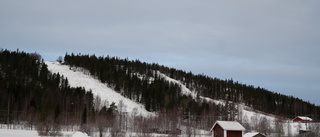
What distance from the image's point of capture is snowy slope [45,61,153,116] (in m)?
93.2

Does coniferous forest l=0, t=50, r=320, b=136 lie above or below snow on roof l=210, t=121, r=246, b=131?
above

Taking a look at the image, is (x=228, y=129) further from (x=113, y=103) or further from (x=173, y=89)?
(x=173, y=89)

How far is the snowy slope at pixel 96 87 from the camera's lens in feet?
306

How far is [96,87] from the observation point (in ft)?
328

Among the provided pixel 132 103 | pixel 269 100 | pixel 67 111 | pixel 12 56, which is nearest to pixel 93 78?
pixel 132 103

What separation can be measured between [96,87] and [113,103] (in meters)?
21.4

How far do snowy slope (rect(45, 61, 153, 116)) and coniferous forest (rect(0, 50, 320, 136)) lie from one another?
2763 mm

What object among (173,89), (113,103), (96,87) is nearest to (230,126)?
(113,103)

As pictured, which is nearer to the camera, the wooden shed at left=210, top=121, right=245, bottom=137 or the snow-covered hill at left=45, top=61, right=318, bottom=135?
the wooden shed at left=210, top=121, right=245, bottom=137

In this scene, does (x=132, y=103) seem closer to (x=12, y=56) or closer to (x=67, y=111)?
(x=67, y=111)

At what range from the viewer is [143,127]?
2458 inches

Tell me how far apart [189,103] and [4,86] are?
49304 mm

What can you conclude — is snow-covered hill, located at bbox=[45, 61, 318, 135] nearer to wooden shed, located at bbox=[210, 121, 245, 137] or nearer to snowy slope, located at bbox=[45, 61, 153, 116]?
snowy slope, located at bbox=[45, 61, 153, 116]

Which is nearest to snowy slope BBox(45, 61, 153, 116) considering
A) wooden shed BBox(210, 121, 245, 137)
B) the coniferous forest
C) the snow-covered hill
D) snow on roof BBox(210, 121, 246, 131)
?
the snow-covered hill
